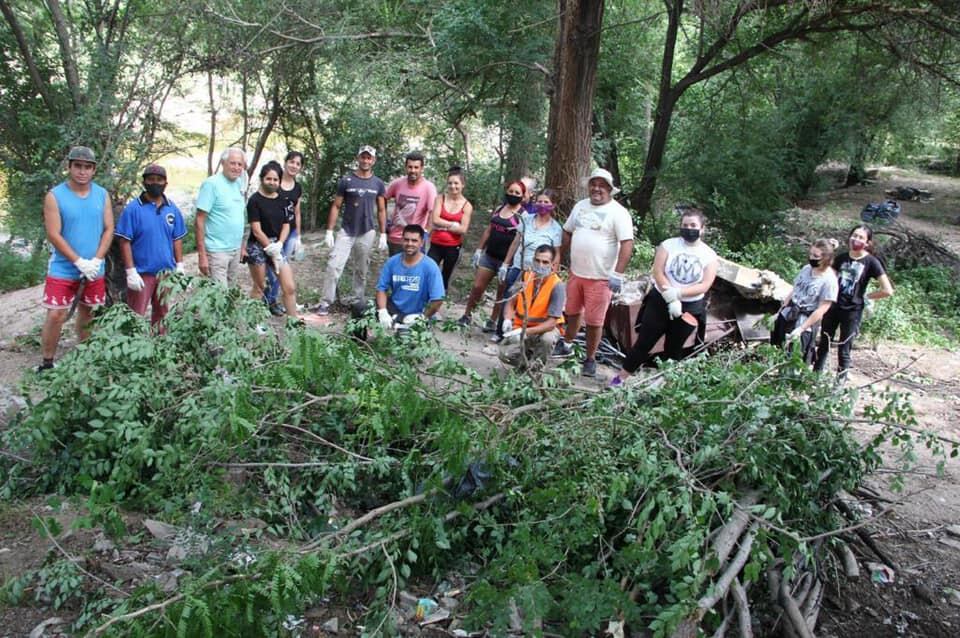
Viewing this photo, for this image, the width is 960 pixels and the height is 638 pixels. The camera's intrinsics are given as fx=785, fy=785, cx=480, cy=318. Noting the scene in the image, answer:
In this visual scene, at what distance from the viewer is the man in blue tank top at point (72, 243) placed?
5.19m

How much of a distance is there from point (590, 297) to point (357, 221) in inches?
99.0

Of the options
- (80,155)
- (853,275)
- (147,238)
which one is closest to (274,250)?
(147,238)

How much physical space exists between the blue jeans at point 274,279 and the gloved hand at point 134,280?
4.92 feet

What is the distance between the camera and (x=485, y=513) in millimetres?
3455

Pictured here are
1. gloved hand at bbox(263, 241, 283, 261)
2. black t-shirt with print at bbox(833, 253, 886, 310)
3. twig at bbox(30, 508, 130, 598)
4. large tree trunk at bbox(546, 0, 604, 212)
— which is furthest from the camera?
large tree trunk at bbox(546, 0, 604, 212)

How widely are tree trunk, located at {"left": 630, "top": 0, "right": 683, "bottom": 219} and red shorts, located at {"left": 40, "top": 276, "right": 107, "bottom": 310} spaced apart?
33.4ft

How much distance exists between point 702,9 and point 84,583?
8.07m

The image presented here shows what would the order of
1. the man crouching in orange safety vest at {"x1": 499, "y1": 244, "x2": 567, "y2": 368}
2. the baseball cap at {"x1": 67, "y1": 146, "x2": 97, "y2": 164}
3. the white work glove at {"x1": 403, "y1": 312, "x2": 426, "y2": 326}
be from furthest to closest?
the man crouching in orange safety vest at {"x1": 499, "y1": 244, "x2": 567, "y2": 368} < the baseball cap at {"x1": 67, "y1": 146, "x2": 97, "y2": 164} < the white work glove at {"x1": 403, "y1": 312, "x2": 426, "y2": 326}

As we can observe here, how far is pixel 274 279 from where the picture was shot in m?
7.20

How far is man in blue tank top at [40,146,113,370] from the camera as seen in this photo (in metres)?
5.19

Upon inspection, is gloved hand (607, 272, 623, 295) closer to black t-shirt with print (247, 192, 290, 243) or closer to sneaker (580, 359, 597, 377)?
sneaker (580, 359, 597, 377)

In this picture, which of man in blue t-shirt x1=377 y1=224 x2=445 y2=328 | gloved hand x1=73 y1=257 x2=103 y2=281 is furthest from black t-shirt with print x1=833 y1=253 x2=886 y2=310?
gloved hand x1=73 y1=257 x2=103 y2=281

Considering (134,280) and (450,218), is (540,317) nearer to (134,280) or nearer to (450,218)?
(450,218)

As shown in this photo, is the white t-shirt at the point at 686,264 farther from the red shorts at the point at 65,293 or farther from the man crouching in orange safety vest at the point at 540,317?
the red shorts at the point at 65,293
